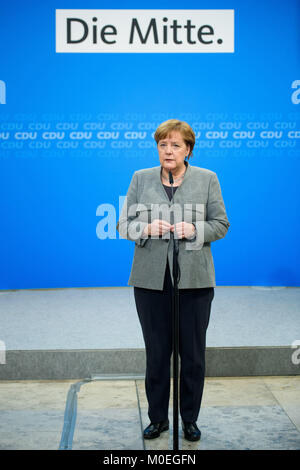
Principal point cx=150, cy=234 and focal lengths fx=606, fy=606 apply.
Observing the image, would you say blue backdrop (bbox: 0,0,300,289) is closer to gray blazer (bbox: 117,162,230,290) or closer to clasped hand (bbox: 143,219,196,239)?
gray blazer (bbox: 117,162,230,290)

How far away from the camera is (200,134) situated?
4.93 meters

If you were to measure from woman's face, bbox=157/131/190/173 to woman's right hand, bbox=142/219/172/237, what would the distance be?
223 millimetres

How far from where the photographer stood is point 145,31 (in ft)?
15.9

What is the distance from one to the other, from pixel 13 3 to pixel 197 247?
3.25 m

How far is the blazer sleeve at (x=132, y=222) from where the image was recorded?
244 cm

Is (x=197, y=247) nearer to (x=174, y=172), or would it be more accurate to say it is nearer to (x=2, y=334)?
(x=174, y=172)

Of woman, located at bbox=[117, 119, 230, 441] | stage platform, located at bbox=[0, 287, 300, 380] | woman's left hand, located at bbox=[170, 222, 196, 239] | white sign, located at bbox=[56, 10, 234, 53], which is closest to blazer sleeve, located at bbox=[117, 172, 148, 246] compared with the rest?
woman, located at bbox=[117, 119, 230, 441]

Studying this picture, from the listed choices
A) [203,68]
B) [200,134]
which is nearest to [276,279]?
[200,134]

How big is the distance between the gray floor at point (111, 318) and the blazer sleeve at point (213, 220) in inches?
45.0

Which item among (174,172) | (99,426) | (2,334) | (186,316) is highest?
(174,172)

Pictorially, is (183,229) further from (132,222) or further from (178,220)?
(132,222)

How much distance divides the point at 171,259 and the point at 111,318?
5.56 ft

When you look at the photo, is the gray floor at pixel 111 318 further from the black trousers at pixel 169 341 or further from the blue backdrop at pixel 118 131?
the black trousers at pixel 169 341

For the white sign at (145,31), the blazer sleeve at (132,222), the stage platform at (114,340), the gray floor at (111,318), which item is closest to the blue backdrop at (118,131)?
the white sign at (145,31)
